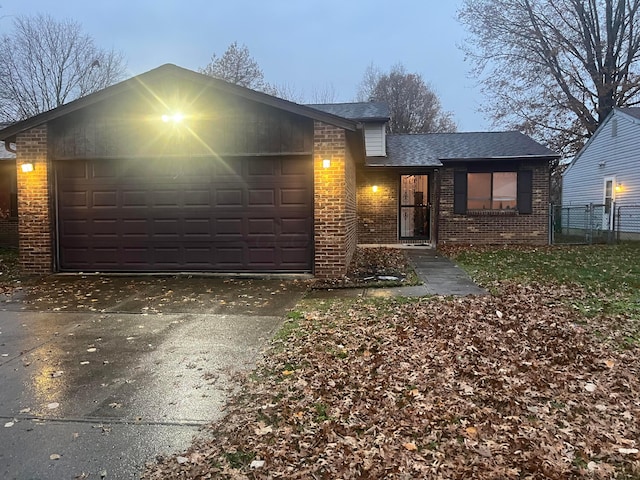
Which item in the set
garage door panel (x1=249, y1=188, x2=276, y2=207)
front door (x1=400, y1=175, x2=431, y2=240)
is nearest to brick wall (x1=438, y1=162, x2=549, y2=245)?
front door (x1=400, y1=175, x2=431, y2=240)

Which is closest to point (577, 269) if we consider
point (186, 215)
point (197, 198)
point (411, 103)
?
point (197, 198)

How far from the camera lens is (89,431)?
293 cm

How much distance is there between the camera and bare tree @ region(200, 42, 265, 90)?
29.6 metres

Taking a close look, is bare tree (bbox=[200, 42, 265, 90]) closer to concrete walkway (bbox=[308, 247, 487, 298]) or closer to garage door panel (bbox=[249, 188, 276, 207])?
garage door panel (bbox=[249, 188, 276, 207])

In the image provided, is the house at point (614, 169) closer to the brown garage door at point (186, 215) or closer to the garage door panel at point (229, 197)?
the brown garage door at point (186, 215)

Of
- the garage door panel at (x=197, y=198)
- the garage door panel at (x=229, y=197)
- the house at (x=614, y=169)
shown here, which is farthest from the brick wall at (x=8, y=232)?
the house at (x=614, y=169)

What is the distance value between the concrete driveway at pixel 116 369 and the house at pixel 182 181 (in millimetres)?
1656

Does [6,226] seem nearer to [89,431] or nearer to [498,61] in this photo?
[89,431]

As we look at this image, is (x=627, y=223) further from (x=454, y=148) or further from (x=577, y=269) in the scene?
(x=577, y=269)

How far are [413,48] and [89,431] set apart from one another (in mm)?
53181

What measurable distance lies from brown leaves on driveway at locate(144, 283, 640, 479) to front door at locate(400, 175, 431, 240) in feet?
36.6

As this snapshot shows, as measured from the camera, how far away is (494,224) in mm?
15367

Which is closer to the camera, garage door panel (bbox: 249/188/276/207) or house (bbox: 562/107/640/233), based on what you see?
garage door panel (bbox: 249/188/276/207)

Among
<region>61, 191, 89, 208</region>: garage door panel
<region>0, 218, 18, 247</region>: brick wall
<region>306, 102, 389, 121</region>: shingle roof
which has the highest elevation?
<region>306, 102, 389, 121</region>: shingle roof
